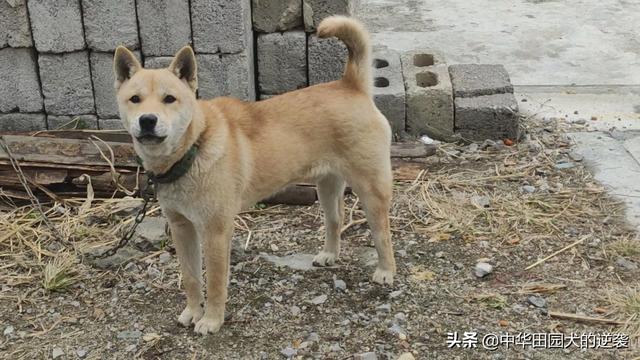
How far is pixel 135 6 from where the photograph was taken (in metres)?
5.56

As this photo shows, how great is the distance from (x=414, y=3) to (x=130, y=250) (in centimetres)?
649

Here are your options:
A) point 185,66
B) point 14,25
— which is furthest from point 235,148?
point 14,25

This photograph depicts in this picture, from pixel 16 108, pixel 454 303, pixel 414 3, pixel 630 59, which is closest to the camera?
pixel 454 303

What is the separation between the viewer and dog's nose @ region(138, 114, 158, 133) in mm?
3238

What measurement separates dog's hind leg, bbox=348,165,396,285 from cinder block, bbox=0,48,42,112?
10.2ft

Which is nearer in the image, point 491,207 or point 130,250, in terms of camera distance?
point 130,250

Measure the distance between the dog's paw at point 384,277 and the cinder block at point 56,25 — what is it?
9.97 ft

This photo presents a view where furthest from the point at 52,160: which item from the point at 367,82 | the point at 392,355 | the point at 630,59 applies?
the point at 630,59

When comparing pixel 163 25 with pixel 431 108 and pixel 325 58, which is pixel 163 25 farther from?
pixel 431 108

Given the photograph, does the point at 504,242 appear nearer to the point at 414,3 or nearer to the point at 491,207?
the point at 491,207

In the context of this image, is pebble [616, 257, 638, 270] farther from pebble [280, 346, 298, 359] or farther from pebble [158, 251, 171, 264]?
pebble [158, 251, 171, 264]

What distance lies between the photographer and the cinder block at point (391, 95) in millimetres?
6008

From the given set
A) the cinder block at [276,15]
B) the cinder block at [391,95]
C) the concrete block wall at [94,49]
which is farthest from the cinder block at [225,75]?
the cinder block at [391,95]

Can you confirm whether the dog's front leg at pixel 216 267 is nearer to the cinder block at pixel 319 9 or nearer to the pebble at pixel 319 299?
the pebble at pixel 319 299
